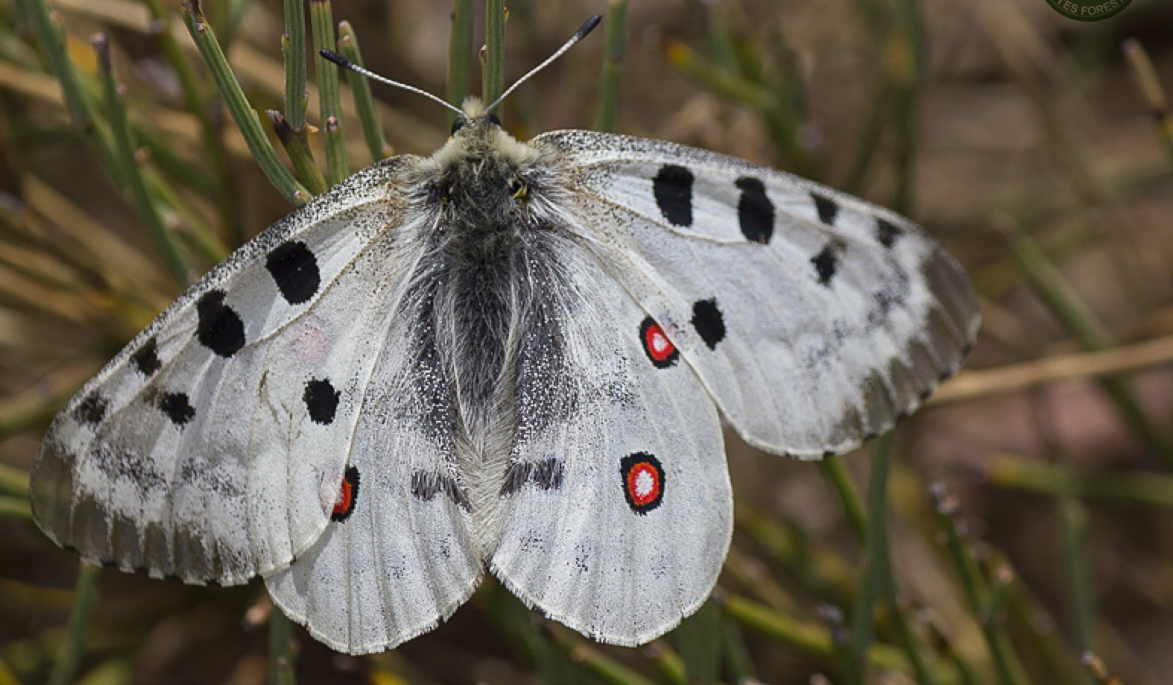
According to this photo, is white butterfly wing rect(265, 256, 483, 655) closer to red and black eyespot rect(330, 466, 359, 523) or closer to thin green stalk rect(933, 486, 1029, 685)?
red and black eyespot rect(330, 466, 359, 523)

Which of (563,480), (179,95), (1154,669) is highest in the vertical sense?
(179,95)

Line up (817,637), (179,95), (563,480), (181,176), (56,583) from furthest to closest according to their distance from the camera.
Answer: (56,583)
(179,95)
(181,176)
(817,637)
(563,480)

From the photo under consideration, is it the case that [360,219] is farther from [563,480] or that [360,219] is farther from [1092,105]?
[1092,105]

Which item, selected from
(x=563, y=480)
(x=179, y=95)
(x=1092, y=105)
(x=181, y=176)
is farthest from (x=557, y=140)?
(x=1092, y=105)

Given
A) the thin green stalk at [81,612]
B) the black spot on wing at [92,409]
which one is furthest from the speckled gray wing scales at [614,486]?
the thin green stalk at [81,612]

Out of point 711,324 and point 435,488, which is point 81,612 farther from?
point 711,324

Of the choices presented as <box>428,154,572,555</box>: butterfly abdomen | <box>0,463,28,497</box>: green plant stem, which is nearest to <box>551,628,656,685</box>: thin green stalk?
<box>428,154,572,555</box>: butterfly abdomen
